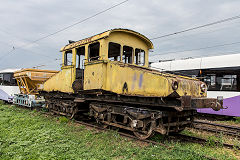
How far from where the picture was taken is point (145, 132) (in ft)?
20.4

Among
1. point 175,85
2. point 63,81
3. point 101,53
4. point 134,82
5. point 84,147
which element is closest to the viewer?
point 175,85

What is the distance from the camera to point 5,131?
7.30 m

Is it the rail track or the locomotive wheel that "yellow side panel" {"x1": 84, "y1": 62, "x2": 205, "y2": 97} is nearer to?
the locomotive wheel

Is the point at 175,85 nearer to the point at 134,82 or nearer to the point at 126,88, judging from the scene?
the point at 134,82

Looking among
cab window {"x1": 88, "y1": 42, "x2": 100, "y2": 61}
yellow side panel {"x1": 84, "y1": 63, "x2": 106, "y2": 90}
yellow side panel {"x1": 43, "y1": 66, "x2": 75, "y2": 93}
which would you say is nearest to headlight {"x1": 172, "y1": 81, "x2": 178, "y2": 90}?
yellow side panel {"x1": 84, "y1": 63, "x2": 106, "y2": 90}

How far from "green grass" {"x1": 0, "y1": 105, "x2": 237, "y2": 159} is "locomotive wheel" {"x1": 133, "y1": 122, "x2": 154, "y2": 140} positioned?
373mm

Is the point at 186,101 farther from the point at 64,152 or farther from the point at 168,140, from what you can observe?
the point at 64,152

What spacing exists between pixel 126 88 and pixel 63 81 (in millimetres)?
4256

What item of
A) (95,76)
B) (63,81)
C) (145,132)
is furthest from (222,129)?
(63,81)

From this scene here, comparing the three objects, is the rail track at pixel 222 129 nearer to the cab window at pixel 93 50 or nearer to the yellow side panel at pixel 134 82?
the yellow side panel at pixel 134 82

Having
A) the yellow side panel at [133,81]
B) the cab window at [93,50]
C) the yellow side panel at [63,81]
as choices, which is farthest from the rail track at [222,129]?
the yellow side panel at [63,81]

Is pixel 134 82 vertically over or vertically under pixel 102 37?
under

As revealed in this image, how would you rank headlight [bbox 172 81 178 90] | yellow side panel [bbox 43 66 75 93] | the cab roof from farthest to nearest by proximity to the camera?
yellow side panel [bbox 43 66 75 93] → the cab roof → headlight [bbox 172 81 178 90]

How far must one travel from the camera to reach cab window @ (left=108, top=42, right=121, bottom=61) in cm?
757
